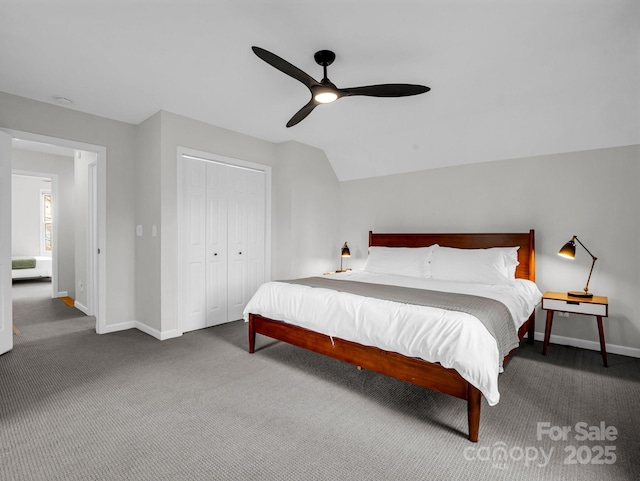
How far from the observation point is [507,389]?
8.24ft

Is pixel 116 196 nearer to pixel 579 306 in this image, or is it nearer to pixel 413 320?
pixel 413 320

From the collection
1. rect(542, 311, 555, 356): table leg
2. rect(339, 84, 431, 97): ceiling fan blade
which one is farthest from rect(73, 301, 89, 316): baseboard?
rect(542, 311, 555, 356): table leg

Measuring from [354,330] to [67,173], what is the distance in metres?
6.15

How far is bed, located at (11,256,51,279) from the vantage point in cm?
721

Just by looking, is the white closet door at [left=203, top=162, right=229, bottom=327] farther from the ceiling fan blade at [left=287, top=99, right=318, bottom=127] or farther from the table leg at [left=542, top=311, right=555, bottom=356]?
the table leg at [left=542, top=311, right=555, bottom=356]

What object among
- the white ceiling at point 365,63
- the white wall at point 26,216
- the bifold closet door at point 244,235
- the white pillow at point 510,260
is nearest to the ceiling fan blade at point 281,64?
the white ceiling at point 365,63

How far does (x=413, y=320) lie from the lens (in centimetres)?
216

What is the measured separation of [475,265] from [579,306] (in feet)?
3.09

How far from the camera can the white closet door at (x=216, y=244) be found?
4.12 m

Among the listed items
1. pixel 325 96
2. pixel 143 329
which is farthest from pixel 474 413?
pixel 143 329

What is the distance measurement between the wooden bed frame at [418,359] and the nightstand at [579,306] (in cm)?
30

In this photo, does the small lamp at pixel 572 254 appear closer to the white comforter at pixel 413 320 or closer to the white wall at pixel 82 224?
the white comforter at pixel 413 320

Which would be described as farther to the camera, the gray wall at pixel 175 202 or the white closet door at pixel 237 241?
the white closet door at pixel 237 241

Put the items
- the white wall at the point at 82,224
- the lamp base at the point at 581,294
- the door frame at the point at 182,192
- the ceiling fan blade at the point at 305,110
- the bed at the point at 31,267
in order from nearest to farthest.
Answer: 1. the ceiling fan blade at the point at 305,110
2. the lamp base at the point at 581,294
3. the door frame at the point at 182,192
4. the white wall at the point at 82,224
5. the bed at the point at 31,267
